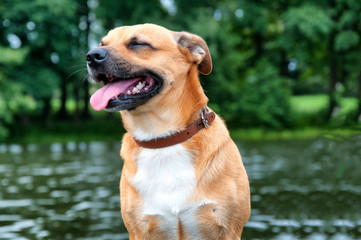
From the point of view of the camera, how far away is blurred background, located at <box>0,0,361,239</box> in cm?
768

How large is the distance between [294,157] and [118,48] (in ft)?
38.3

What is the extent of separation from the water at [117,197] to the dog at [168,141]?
696 millimetres

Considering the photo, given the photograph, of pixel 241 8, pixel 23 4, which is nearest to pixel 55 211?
pixel 23 4

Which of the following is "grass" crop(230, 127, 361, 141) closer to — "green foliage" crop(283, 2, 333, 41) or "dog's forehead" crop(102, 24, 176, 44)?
"green foliage" crop(283, 2, 333, 41)

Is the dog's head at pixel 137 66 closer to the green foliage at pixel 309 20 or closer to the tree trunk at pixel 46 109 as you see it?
the green foliage at pixel 309 20

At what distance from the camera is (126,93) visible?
11.1ft

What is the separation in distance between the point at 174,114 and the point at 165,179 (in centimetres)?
48

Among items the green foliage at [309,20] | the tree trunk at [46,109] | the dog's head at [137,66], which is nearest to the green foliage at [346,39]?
the green foliage at [309,20]

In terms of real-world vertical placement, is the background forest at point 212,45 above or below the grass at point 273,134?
above

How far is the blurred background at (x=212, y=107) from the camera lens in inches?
302

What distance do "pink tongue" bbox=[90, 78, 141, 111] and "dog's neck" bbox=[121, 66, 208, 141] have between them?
0.22m

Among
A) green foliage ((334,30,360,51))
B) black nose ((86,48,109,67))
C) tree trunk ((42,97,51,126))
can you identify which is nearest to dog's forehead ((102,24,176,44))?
black nose ((86,48,109,67))

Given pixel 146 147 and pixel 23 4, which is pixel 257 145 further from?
pixel 146 147

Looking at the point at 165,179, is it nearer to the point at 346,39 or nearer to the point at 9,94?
the point at 9,94
